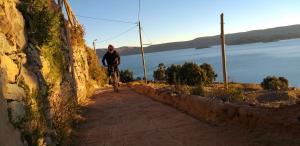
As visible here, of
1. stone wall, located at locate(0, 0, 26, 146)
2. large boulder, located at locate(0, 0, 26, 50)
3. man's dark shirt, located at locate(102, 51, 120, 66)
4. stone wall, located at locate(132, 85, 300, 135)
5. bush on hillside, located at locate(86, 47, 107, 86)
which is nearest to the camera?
stone wall, located at locate(0, 0, 26, 146)

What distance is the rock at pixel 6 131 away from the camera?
439 cm

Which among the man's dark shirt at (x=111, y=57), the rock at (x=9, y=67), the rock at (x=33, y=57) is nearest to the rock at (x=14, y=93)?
the rock at (x=9, y=67)

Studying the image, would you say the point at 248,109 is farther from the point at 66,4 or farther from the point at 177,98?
the point at 66,4

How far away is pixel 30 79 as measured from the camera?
6.27 metres

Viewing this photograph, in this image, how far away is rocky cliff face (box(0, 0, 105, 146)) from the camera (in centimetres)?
499

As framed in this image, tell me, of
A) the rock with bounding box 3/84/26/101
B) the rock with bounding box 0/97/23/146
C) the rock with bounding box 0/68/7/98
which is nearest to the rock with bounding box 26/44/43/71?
the rock with bounding box 3/84/26/101

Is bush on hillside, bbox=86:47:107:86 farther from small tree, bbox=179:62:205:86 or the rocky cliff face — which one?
small tree, bbox=179:62:205:86

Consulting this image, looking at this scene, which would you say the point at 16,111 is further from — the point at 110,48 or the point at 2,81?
the point at 110,48

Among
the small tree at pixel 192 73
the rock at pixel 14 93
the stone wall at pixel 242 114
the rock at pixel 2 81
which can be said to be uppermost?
the rock at pixel 2 81

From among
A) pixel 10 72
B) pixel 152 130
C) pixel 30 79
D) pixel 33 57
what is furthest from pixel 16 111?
pixel 152 130

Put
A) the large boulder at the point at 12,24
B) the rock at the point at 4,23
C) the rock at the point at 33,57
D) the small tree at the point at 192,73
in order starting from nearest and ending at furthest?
the rock at the point at 4,23 → the large boulder at the point at 12,24 → the rock at the point at 33,57 → the small tree at the point at 192,73

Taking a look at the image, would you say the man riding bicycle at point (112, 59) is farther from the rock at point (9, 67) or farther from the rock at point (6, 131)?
the rock at point (6, 131)

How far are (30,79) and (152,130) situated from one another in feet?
9.04

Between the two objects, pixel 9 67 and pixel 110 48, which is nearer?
pixel 9 67
